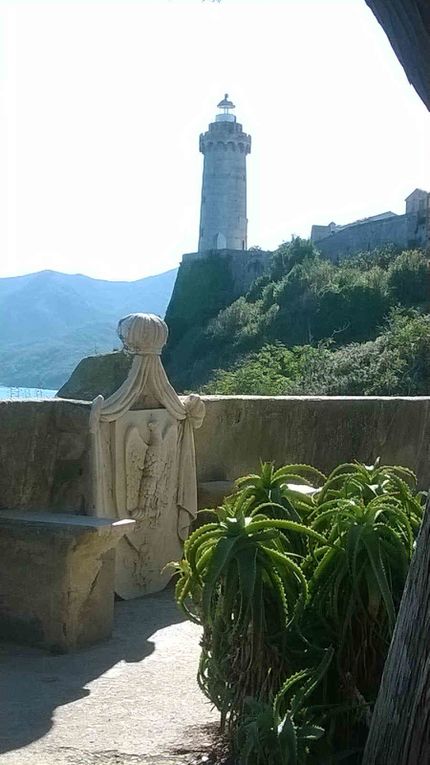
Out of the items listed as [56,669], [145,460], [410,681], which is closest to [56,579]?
[56,669]

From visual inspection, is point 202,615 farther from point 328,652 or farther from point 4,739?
point 4,739

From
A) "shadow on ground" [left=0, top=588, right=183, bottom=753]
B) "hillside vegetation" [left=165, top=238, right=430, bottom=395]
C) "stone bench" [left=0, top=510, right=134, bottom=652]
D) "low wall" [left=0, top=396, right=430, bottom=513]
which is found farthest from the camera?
"hillside vegetation" [left=165, top=238, right=430, bottom=395]

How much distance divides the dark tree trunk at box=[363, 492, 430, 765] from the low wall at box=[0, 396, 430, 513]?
10.1 feet

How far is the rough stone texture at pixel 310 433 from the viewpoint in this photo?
6.40 metres

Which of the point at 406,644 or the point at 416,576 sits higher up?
the point at 416,576

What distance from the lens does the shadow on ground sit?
3.74 meters

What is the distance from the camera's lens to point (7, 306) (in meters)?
66.6

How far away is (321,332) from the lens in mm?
43344

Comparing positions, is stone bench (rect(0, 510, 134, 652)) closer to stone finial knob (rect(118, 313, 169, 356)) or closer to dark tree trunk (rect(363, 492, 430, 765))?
stone finial knob (rect(118, 313, 169, 356))

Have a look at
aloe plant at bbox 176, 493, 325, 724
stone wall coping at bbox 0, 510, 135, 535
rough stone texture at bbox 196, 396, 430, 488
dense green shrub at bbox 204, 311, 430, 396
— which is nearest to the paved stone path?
aloe plant at bbox 176, 493, 325, 724

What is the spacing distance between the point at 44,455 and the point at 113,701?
1.68 m

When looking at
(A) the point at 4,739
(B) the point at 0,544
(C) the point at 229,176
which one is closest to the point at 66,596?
(B) the point at 0,544

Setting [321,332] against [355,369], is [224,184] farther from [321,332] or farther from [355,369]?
[355,369]

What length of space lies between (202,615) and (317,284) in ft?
142
